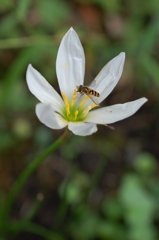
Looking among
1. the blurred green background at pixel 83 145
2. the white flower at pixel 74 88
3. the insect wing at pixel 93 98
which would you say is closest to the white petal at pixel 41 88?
the white flower at pixel 74 88

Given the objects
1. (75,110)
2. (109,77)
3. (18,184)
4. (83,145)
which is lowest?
(83,145)

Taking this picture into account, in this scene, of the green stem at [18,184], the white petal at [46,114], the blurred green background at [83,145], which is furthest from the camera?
the blurred green background at [83,145]

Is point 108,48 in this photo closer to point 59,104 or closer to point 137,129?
point 137,129

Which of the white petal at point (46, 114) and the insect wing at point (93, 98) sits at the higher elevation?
the white petal at point (46, 114)

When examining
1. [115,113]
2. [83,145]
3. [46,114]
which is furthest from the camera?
[83,145]

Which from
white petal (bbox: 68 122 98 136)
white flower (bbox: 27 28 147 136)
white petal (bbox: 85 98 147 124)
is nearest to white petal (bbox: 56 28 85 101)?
white flower (bbox: 27 28 147 136)

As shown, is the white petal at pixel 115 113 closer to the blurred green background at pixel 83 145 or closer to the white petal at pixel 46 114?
the white petal at pixel 46 114

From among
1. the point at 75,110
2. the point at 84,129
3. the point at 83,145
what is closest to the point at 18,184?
the point at 75,110

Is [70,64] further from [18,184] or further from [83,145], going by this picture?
[83,145]
